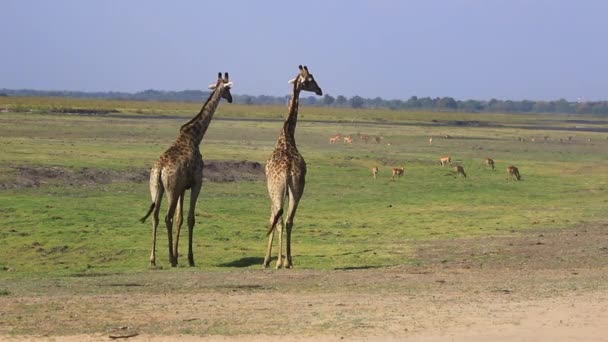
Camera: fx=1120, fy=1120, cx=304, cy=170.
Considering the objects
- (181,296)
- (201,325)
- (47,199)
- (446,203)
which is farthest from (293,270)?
(446,203)

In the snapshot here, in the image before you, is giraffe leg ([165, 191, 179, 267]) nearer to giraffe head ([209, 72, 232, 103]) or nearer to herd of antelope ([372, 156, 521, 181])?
giraffe head ([209, 72, 232, 103])

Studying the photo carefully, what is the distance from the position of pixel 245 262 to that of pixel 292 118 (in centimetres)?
237

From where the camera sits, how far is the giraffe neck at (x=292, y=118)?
55.6 ft

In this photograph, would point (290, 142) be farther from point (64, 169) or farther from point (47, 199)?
point (64, 169)

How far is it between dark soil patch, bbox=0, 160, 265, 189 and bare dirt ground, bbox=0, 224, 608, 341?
39.5ft

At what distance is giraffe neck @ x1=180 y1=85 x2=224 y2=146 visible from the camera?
1764 cm

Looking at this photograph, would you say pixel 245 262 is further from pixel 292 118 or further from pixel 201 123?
pixel 201 123

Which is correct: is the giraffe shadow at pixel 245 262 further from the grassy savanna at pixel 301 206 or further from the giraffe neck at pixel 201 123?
the giraffe neck at pixel 201 123

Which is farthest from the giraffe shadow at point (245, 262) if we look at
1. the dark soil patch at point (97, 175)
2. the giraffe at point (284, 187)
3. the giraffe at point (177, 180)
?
the dark soil patch at point (97, 175)

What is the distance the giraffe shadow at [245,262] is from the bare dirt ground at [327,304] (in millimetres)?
1354

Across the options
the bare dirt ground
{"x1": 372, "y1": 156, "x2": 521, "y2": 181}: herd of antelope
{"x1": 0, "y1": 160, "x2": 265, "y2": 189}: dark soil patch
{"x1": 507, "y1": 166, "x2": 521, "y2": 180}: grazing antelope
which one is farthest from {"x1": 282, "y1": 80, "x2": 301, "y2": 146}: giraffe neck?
{"x1": 507, "y1": 166, "x2": 521, "y2": 180}: grazing antelope

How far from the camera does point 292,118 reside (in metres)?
17.4

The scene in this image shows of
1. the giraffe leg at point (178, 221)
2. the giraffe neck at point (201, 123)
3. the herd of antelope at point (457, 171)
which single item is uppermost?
the giraffe neck at point (201, 123)

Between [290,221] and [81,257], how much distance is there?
3.54 m
